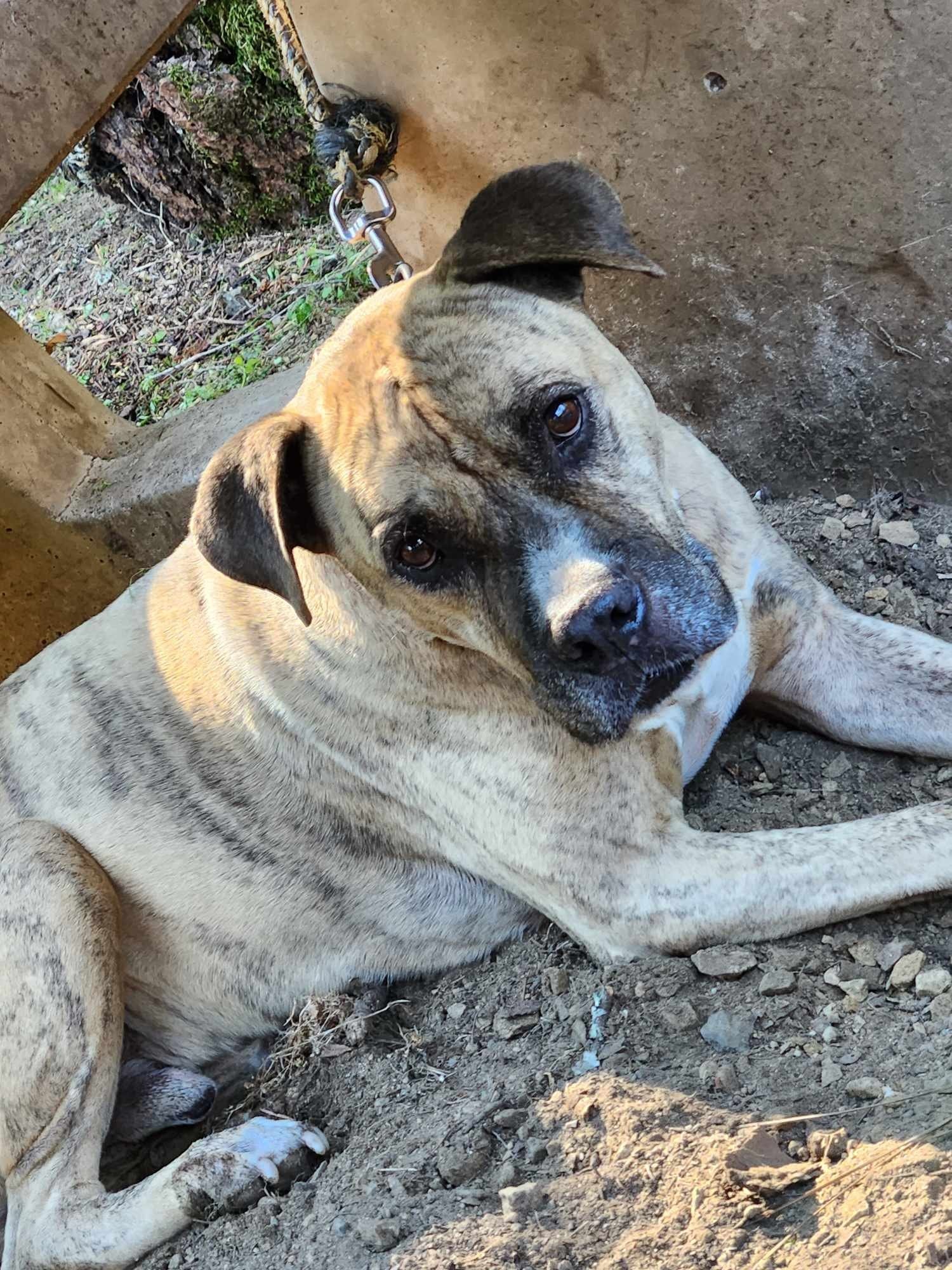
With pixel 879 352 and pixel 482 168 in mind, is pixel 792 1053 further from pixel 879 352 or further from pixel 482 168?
pixel 482 168

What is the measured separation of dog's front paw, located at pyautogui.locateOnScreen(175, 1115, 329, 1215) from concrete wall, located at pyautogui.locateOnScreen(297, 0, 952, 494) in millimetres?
2826

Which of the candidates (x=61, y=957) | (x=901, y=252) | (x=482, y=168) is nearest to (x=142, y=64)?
(x=482, y=168)

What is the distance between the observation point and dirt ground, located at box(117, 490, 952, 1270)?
2.33 m

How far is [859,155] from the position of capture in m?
3.91

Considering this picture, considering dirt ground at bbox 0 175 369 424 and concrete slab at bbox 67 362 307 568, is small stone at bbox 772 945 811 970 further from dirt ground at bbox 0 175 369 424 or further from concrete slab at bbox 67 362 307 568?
dirt ground at bbox 0 175 369 424

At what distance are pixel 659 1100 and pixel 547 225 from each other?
6.93ft

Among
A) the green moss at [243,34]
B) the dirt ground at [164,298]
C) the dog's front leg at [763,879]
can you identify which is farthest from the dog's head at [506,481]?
the green moss at [243,34]

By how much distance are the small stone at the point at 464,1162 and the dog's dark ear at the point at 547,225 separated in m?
2.14

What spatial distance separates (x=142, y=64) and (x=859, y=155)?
94.0 inches

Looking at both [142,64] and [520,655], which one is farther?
[142,64]

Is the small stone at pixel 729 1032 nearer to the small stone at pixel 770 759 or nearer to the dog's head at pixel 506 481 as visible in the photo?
the dog's head at pixel 506 481

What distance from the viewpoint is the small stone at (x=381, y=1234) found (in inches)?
107

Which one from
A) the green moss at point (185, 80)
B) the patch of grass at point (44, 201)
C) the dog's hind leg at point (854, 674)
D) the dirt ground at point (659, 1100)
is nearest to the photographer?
the dirt ground at point (659, 1100)

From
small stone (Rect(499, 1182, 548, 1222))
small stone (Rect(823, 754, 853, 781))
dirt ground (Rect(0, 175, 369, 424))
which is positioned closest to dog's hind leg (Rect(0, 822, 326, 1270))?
small stone (Rect(499, 1182, 548, 1222))
